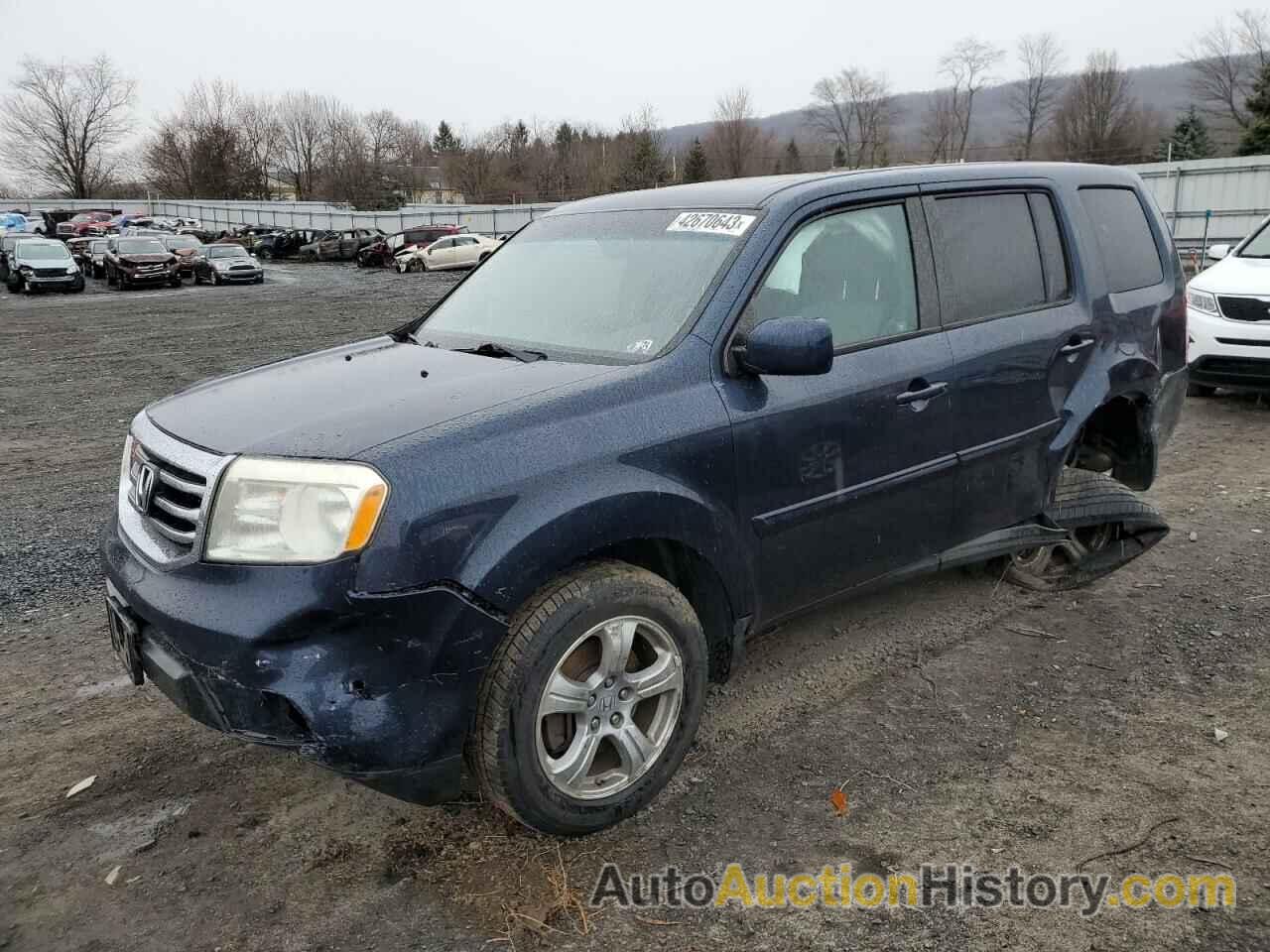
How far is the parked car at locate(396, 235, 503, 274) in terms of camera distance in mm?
37375

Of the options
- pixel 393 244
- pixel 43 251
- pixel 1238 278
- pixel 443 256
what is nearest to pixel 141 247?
pixel 43 251

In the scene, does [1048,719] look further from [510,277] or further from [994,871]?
[510,277]

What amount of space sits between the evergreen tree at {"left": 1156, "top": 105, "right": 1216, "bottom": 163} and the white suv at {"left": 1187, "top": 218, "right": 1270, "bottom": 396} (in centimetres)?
5557

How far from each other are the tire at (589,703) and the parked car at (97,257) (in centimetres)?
3597

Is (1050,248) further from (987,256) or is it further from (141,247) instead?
(141,247)

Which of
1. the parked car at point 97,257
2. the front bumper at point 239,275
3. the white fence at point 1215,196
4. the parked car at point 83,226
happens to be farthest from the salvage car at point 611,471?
the parked car at point 83,226

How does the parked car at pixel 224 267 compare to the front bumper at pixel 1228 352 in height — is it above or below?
above

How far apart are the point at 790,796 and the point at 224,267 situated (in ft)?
107

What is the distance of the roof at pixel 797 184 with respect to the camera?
3.48m

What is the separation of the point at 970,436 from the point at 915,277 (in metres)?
0.63

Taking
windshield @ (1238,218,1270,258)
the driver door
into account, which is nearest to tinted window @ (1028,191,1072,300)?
the driver door

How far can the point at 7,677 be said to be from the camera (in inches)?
160

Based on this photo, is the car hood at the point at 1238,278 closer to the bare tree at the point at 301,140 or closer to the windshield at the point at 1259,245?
the windshield at the point at 1259,245

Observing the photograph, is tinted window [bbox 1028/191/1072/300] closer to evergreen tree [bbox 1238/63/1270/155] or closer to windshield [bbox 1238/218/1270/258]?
windshield [bbox 1238/218/1270/258]
